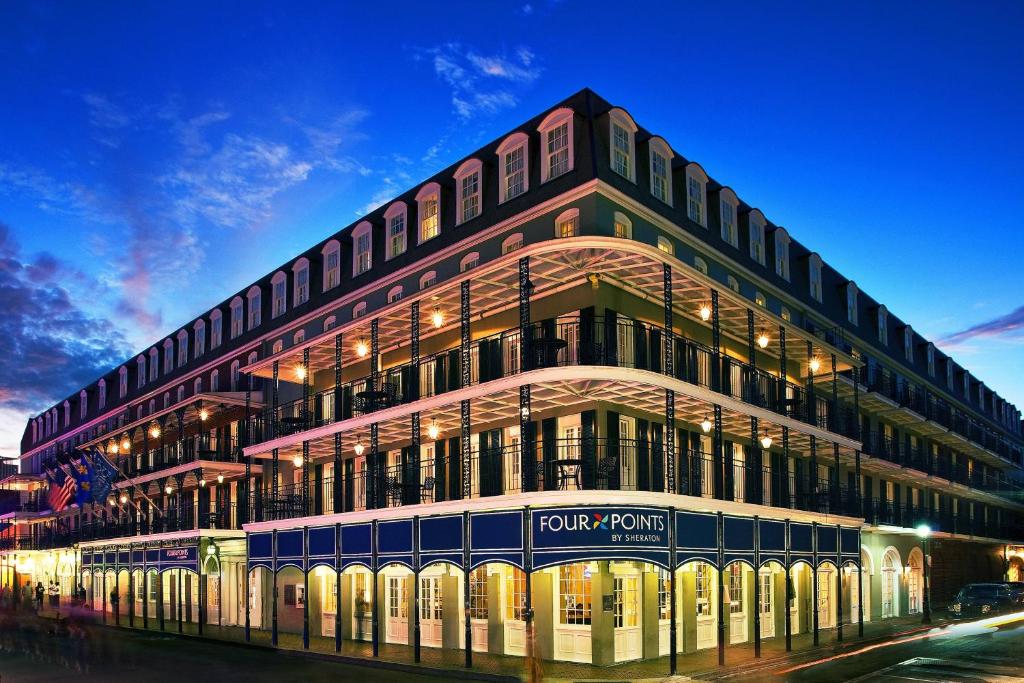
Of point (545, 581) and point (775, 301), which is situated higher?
point (775, 301)

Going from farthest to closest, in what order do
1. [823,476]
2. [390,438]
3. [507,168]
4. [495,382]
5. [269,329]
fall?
[269,329] → [823,476] → [390,438] → [507,168] → [495,382]

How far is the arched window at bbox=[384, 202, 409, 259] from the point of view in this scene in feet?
110

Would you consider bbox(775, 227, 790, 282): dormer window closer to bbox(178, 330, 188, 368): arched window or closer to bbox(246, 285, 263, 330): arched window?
bbox(246, 285, 263, 330): arched window

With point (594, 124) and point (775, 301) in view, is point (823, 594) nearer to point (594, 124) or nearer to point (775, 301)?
point (775, 301)

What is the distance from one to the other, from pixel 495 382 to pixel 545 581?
18.3ft

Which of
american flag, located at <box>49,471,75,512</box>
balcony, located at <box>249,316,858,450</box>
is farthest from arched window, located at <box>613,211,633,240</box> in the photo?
american flag, located at <box>49,471,75,512</box>

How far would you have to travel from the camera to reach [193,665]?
2608 cm

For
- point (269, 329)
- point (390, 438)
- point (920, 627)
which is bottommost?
point (920, 627)

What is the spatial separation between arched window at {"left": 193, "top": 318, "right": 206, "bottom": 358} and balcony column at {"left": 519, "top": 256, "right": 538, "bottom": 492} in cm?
3129

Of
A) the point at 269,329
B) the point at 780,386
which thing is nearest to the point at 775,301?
the point at 780,386

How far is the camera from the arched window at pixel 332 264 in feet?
123

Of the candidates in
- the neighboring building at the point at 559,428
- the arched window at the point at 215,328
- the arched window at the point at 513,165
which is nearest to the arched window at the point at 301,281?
the neighboring building at the point at 559,428

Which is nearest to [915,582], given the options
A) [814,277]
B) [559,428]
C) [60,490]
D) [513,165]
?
[814,277]

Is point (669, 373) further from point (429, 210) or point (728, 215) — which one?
point (429, 210)
